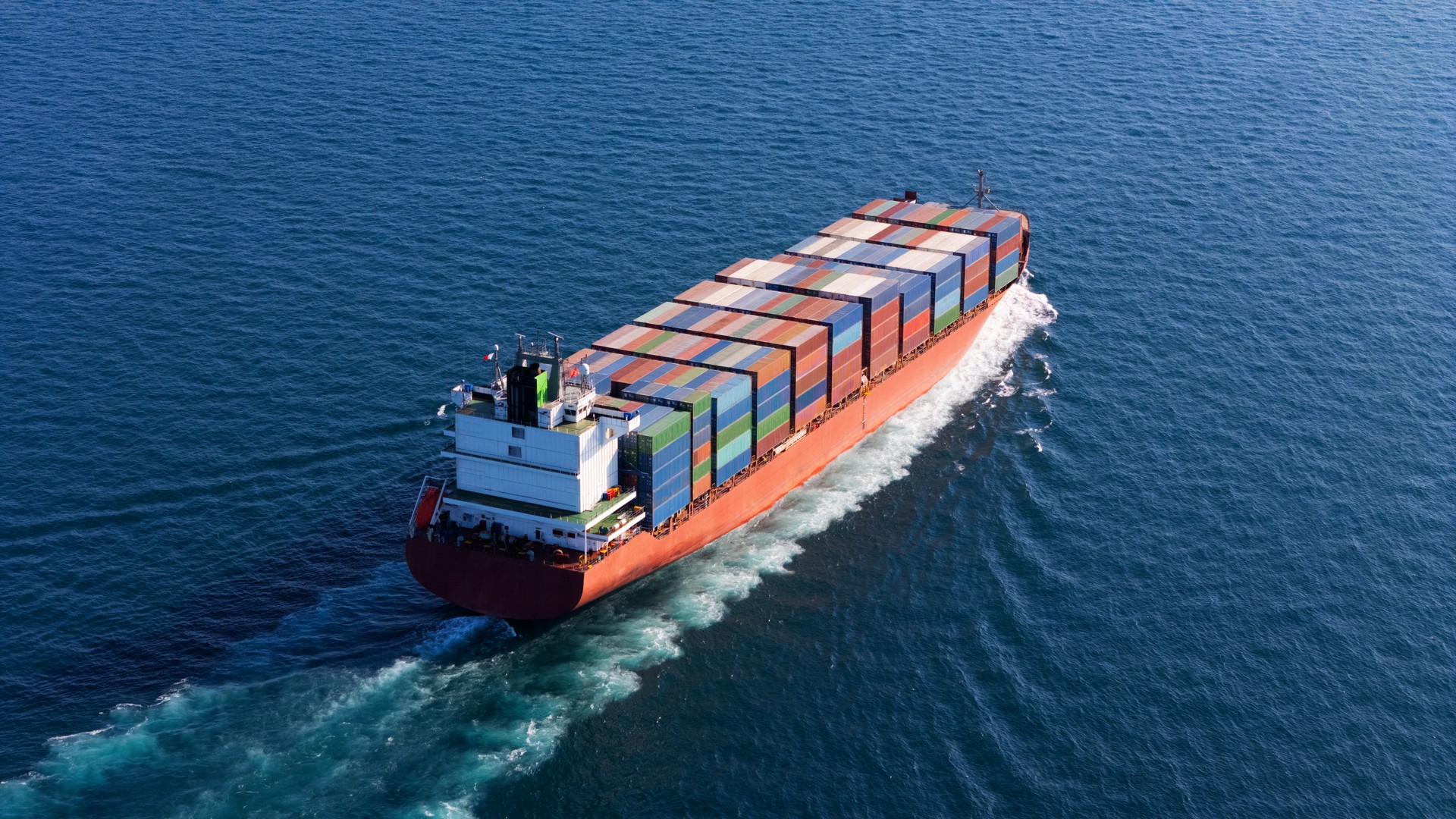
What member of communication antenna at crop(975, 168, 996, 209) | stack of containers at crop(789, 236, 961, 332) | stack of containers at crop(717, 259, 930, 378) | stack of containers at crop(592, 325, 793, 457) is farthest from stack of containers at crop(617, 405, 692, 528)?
communication antenna at crop(975, 168, 996, 209)

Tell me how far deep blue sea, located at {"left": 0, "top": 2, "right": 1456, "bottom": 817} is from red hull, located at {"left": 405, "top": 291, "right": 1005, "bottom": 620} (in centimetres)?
191

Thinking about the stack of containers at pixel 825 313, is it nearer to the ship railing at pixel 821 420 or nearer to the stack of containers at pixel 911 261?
the ship railing at pixel 821 420

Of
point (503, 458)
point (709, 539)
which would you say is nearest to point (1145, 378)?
point (709, 539)

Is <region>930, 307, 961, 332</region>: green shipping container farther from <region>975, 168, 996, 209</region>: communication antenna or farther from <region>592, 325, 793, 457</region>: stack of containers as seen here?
<region>592, 325, 793, 457</region>: stack of containers

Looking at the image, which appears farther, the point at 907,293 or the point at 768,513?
the point at 907,293

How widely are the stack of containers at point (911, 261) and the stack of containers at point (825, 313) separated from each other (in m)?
10.7

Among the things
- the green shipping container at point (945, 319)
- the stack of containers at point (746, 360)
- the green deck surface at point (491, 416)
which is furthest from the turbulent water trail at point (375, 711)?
the green shipping container at point (945, 319)

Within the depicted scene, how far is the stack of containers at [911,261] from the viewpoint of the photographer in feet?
453

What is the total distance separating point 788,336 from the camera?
121m

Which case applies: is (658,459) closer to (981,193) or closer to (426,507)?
(426,507)

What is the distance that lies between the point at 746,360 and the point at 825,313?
12240 mm

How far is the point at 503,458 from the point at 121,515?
29469mm

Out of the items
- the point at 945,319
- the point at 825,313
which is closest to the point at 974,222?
the point at 945,319

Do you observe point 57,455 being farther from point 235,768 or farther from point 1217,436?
point 1217,436
